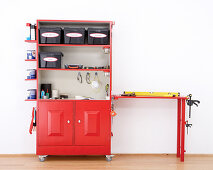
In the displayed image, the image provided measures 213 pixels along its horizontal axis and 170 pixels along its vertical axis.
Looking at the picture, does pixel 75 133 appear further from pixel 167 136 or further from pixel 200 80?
pixel 200 80

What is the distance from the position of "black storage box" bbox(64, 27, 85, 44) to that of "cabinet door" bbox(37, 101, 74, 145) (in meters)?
0.95

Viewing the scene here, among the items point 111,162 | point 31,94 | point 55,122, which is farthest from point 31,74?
point 111,162

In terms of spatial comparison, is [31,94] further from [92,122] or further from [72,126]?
[92,122]

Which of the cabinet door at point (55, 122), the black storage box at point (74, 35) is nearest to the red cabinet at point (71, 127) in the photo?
the cabinet door at point (55, 122)

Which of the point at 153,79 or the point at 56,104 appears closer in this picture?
the point at 56,104

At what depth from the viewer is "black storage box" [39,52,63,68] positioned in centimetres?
353

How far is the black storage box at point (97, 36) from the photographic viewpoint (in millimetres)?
3529

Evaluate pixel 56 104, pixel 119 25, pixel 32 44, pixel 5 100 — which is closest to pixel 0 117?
pixel 5 100

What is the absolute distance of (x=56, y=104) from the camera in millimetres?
3523

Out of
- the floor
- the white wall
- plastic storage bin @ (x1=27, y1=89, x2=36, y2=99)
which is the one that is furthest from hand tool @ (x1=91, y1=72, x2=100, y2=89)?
the floor

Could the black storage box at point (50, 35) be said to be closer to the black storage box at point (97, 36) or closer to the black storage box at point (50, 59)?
the black storage box at point (50, 59)

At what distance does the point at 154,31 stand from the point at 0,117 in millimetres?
2978

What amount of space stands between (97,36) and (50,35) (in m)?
0.71

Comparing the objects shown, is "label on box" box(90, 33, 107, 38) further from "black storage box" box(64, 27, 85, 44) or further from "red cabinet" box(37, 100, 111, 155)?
"red cabinet" box(37, 100, 111, 155)
